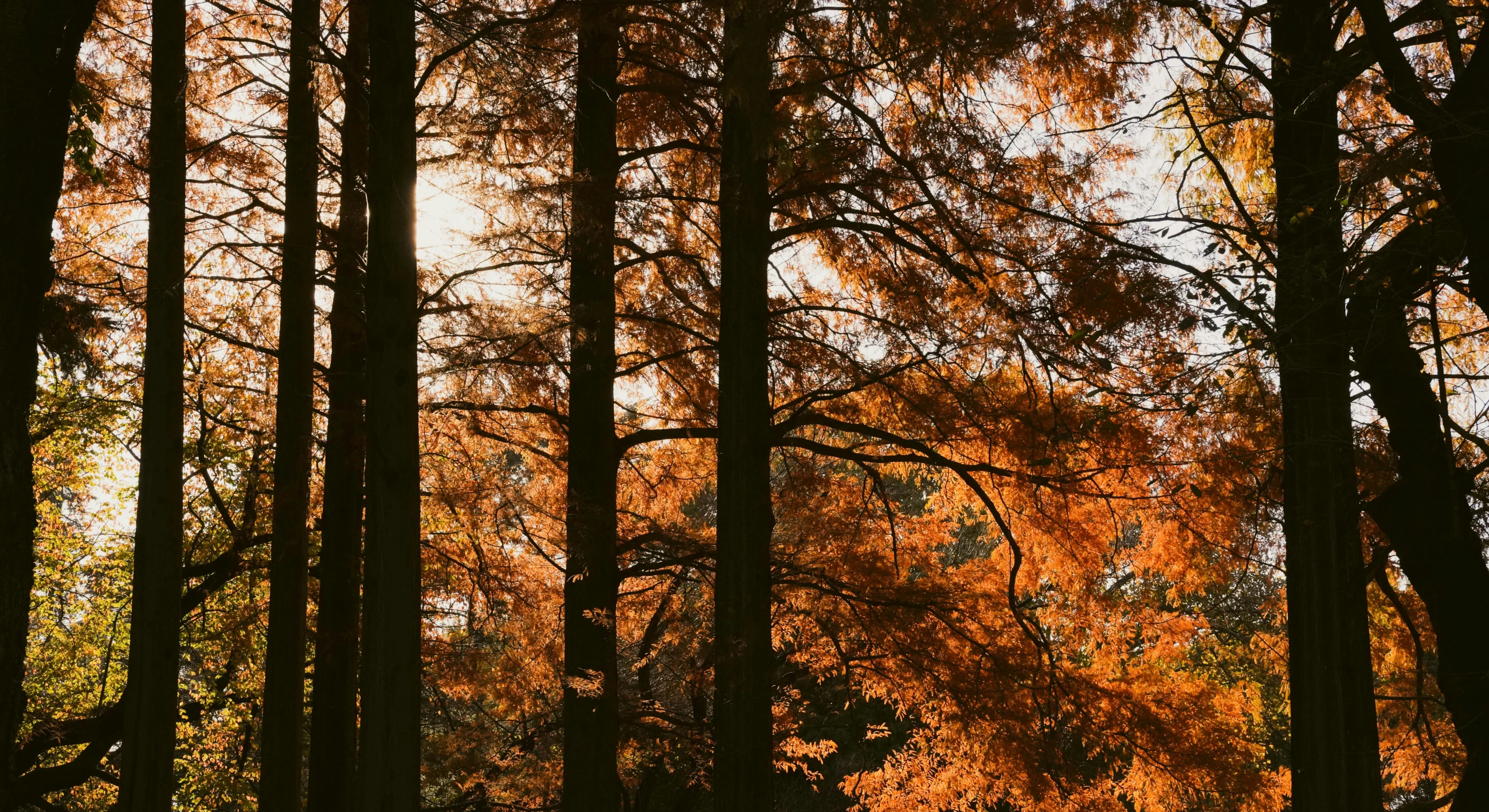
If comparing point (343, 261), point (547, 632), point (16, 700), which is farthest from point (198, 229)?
point (16, 700)

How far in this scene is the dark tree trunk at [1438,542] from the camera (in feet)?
19.0

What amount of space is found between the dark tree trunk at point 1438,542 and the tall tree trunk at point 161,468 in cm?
636

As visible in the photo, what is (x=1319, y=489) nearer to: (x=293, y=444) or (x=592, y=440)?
(x=592, y=440)

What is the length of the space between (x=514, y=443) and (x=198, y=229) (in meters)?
→ 3.33

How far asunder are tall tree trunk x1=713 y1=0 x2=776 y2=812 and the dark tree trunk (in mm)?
3373

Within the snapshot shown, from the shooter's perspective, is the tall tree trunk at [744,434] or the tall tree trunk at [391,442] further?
the tall tree trunk at [744,434]

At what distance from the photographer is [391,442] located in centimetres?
501

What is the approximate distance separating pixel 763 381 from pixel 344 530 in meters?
3.82

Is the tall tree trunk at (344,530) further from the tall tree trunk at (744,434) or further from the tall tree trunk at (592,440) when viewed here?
the tall tree trunk at (744,434)

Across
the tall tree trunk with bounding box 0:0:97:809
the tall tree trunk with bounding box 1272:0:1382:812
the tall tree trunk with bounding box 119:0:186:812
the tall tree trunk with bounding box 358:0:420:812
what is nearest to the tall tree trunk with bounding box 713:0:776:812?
the tall tree trunk with bounding box 358:0:420:812

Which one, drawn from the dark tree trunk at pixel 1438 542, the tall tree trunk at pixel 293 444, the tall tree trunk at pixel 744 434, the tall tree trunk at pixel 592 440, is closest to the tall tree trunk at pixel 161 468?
the tall tree trunk at pixel 293 444

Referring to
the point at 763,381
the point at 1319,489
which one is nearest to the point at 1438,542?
the point at 1319,489

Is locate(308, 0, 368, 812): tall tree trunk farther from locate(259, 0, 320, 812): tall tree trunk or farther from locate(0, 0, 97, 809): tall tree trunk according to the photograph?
locate(0, 0, 97, 809): tall tree trunk

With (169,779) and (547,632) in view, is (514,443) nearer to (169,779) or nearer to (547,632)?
(547,632)
